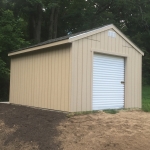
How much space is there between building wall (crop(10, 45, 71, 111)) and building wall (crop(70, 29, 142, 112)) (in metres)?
0.26

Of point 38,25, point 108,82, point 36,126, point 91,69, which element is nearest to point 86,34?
point 91,69

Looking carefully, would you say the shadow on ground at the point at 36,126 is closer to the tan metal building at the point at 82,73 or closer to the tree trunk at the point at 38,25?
the tan metal building at the point at 82,73

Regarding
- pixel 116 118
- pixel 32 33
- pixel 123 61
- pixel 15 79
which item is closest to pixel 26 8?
pixel 32 33

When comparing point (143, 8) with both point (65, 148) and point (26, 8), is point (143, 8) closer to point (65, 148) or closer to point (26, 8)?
point (26, 8)

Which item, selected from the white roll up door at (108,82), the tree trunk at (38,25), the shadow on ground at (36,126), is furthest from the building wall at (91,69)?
the tree trunk at (38,25)

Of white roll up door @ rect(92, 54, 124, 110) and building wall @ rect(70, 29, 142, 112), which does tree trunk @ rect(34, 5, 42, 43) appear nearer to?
building wall @ rect(70, 29, 142, 112)

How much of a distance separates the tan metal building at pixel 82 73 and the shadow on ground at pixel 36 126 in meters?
0.78

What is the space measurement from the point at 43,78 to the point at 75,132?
3552mm

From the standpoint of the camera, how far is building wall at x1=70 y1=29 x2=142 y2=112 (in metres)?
7.98

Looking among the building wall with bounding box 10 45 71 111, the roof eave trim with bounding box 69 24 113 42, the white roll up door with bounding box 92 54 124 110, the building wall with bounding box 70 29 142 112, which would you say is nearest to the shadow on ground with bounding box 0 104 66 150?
the building wall with bounding box 10 45 71 111

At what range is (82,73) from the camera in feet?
26.9

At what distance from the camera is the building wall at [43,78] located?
26.8 ft

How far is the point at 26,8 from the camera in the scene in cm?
2056

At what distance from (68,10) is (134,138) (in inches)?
843
